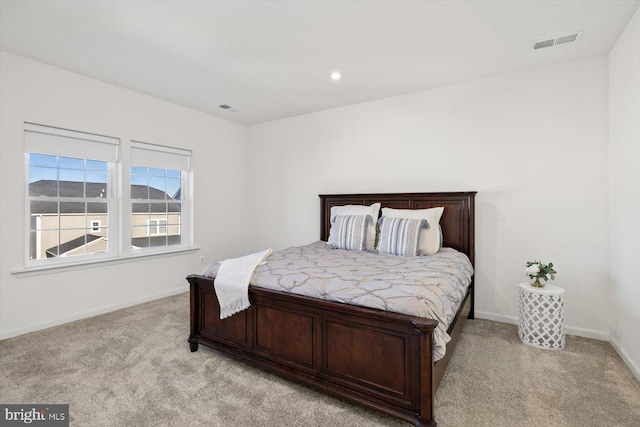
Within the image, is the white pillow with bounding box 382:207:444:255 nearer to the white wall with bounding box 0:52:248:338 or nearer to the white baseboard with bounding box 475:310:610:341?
the white baseboard with bounding box 475:310:610:341

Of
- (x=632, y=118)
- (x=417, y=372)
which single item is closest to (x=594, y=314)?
(x=632, y=118)

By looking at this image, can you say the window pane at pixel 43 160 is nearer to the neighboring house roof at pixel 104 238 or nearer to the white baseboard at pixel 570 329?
the neighboring house roof at pixel 104 238

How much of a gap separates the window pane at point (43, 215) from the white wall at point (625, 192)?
521 centimetres

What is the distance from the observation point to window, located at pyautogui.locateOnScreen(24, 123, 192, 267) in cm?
312

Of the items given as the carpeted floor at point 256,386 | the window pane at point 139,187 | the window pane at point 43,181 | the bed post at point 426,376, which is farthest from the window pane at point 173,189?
the bed post at point 426,376

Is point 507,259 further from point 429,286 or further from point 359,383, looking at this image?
point 359,383

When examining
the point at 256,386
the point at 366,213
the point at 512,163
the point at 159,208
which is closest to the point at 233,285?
the point at 256,386

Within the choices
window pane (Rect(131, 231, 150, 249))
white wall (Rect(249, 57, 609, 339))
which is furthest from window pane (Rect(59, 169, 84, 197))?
white wall (Rect(249, 57, 609, 339))

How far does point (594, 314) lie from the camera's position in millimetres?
2828

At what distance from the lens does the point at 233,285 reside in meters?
2.25

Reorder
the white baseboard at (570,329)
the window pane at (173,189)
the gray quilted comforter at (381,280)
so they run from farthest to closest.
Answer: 1. the window pane at (173,189)
2. the white baseboard at (570,329)
3. the gray quilted comforter at (381,280)

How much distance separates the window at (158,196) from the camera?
3.91 metres

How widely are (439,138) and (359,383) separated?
286 centimetres

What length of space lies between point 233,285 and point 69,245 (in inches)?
95.2
